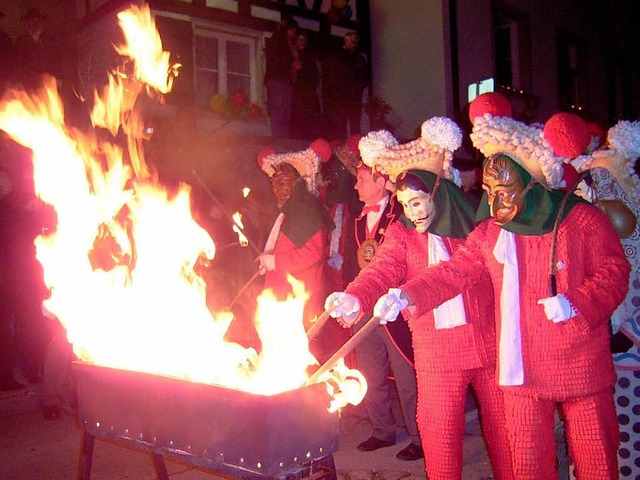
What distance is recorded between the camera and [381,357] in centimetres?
539

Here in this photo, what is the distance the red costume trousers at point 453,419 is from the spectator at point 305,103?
8059 mm

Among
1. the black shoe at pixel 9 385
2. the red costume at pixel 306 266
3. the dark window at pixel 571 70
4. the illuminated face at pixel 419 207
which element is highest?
the dark window at pixel 571 70

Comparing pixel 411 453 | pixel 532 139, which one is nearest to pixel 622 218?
pixel 532 139

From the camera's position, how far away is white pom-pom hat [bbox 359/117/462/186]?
407 centimetres

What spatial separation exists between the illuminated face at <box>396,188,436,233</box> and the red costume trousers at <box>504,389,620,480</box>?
3.74 ft

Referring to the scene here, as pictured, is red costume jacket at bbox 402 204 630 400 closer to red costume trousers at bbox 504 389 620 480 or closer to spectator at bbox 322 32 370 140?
red costume trousers at bbox 504 389 620 480

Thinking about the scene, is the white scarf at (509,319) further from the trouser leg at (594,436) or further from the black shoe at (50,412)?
the black shoe at (50,412)

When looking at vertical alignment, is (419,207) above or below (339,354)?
above

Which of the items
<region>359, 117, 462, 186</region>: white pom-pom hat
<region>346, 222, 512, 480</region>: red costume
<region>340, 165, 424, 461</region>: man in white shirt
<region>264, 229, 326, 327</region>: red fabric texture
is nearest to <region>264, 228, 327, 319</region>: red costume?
<region>264, 229, 326, 327</region>: red fabric texture

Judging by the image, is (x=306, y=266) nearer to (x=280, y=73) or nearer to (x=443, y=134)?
(x=443, y=134)

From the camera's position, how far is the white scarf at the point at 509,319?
3.32 meters

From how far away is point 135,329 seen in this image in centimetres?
384

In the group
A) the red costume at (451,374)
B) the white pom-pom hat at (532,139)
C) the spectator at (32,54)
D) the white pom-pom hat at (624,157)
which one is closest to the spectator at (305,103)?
the spectator at (32,54)

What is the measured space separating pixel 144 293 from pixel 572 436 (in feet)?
8.19
